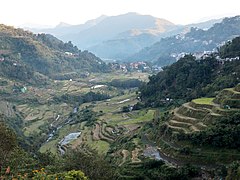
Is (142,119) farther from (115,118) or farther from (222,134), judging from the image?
(222,134)

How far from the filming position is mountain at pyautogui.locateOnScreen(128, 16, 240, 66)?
145375 mm

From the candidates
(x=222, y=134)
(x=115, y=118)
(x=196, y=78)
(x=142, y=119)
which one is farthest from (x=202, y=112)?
(x=115, y=118)

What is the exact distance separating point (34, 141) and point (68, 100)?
85.2 feet

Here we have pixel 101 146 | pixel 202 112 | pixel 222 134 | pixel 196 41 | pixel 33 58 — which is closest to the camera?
pixel 222 134

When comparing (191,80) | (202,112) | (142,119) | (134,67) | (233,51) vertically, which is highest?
(233,51)

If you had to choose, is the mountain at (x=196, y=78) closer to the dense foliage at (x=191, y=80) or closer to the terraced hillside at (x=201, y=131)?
the dense foliage at (x=191, y=80)

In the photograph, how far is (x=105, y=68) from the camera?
118 m

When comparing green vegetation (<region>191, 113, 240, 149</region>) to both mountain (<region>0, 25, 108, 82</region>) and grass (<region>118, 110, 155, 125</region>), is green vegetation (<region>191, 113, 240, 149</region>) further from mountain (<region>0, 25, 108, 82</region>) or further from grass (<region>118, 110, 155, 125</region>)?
mountain (<region>0, 25, 108, 82</region>)

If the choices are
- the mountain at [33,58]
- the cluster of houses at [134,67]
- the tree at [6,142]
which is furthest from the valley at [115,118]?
the cluster of houses at [134,67]

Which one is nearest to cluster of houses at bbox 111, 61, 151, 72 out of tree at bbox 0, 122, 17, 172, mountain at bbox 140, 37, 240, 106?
mountain at bbox 140, 37, 240, 106

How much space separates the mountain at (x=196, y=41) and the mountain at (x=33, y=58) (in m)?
41.5

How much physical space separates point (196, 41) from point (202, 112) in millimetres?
143322

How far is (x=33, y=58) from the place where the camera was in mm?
104062

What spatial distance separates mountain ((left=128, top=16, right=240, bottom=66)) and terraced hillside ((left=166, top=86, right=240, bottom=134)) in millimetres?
108706
